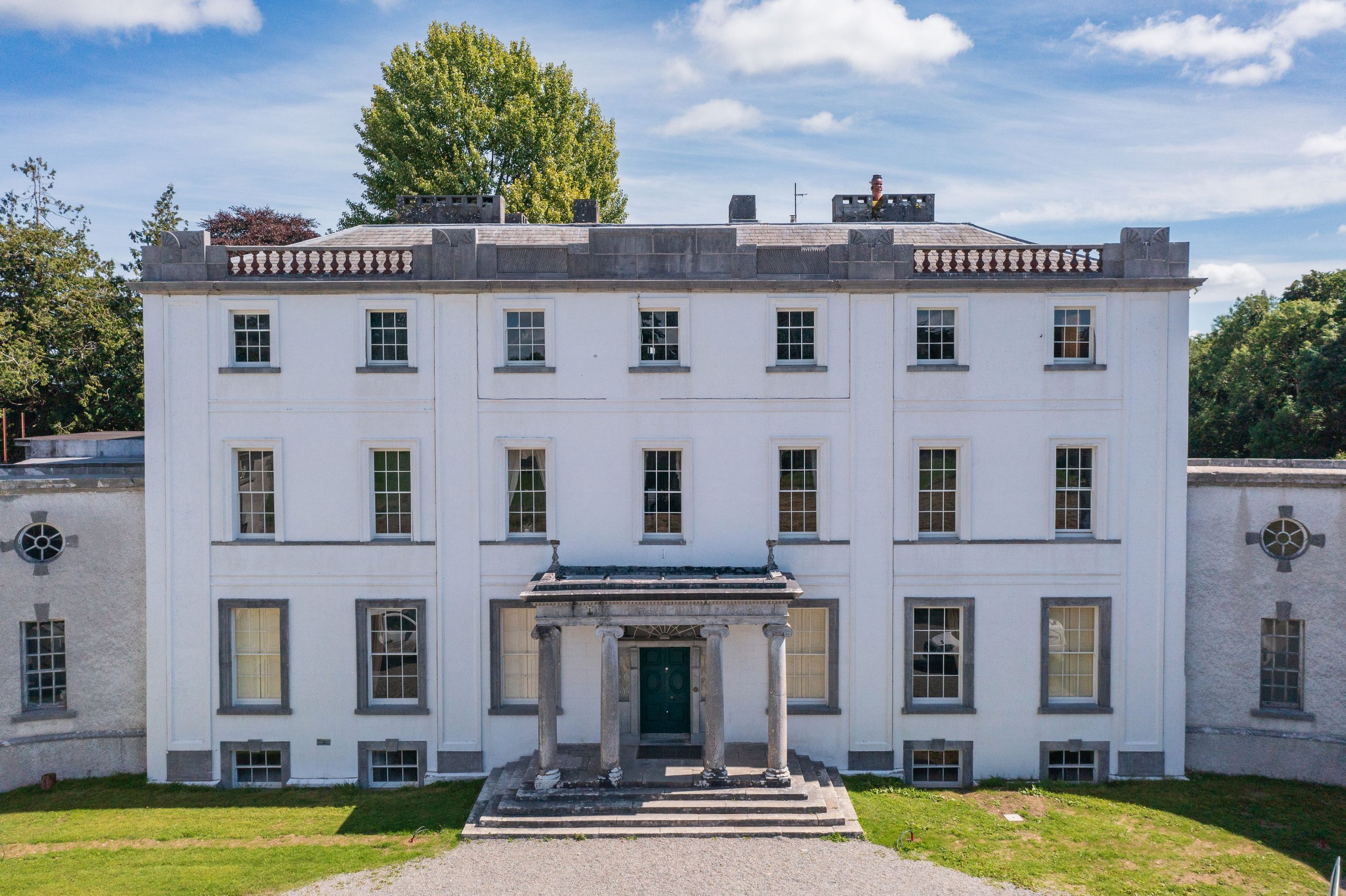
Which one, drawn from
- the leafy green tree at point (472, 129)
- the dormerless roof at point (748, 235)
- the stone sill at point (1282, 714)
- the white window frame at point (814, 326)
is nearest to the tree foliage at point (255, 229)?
the leafy green tree at point (472, 129)

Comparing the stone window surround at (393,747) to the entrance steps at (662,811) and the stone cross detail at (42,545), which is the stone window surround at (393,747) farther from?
the stone cross detail at (42,545)

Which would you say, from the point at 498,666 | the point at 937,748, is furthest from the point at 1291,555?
the point at 498,666

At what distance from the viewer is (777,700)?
1841 centimetres

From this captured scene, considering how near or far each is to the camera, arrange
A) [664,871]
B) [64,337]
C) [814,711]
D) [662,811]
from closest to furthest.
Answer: [664,871] < [662,811] < [814,711] < [64,337]

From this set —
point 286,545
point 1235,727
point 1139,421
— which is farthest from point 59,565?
point 1235,727

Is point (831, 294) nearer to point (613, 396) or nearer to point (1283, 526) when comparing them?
point (613, 396)

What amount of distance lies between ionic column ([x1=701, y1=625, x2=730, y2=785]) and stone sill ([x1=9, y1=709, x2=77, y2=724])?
16.2 m

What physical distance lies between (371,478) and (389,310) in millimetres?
4222

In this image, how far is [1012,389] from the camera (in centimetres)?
2031

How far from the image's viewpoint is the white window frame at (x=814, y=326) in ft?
66.3

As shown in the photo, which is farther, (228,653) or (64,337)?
(64,337)

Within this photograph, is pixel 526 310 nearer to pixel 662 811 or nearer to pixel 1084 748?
pixel 662 811

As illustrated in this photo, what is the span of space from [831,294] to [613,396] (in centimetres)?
600

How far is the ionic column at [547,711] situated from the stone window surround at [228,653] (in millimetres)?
6802
